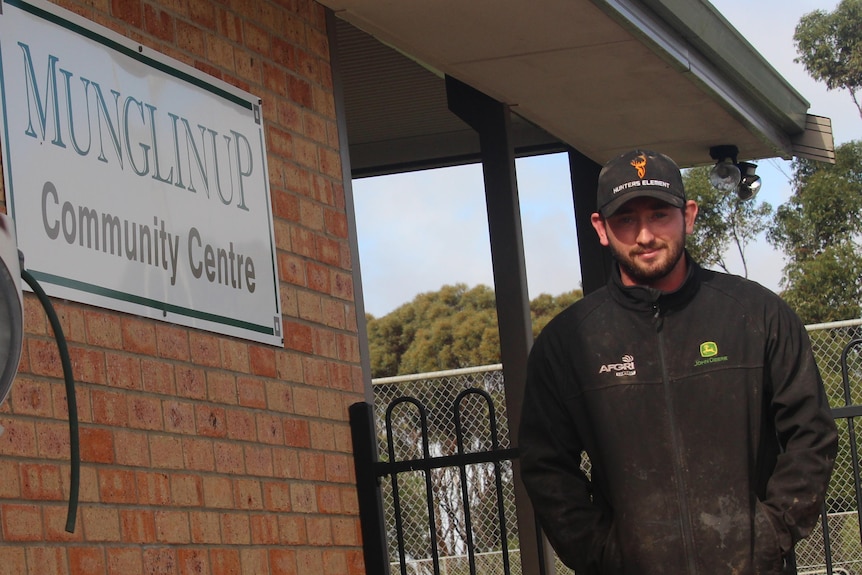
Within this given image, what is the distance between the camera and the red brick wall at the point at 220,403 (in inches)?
139

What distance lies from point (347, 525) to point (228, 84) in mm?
1688

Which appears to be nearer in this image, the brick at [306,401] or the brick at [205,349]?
the brick at [205,349]

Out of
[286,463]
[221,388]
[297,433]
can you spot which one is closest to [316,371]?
[297,433]

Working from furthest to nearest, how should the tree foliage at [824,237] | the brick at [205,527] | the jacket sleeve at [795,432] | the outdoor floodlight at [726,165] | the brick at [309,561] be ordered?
the tree foliage at [824,237] → the outdoor floodlight at [726,165] → the brick at [309,561] → the brick at [205,527] → the jacket sleeve at [795,432]

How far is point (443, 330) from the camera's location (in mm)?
30875

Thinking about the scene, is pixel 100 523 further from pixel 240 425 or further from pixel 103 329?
pixel 240 425

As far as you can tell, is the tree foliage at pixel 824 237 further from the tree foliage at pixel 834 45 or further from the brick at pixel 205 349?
the brick at pixel 205 349

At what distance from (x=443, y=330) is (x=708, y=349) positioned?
2733 centimetres

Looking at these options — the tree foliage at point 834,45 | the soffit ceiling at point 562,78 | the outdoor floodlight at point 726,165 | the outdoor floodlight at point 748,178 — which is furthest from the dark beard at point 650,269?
the tree foliage at point 834,45

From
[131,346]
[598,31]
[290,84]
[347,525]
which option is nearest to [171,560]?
[131,346]

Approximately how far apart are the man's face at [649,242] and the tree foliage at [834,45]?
1183 inches

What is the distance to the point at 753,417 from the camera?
3.52m

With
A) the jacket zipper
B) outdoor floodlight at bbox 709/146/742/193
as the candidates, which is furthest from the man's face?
outdoor floodlight at bbox 709/146/742/193

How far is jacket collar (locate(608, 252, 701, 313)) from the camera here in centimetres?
361
